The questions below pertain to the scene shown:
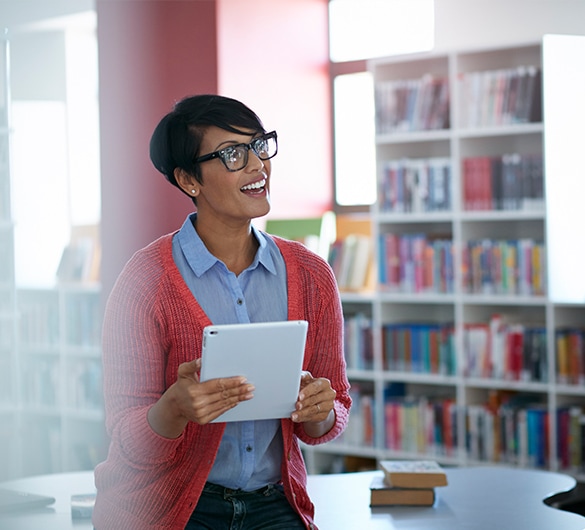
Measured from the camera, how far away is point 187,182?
5.25 ft

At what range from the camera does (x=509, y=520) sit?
173cm

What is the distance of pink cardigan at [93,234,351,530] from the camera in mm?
1436

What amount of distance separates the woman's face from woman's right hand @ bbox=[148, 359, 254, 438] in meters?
0.34

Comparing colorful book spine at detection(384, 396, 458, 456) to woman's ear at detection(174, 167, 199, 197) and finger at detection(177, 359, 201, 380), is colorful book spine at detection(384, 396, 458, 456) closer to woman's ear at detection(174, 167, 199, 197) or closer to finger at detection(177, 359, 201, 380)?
woman's ear at detection(174, 167, 199, 197)

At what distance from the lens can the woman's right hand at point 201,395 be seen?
4.18 ft

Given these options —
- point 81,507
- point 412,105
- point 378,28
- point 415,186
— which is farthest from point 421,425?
point 81,507

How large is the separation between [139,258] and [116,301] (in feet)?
0.29

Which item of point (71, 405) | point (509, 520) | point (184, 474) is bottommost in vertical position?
point (509, 520)

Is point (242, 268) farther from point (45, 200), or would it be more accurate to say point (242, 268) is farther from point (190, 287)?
point (45, 200)

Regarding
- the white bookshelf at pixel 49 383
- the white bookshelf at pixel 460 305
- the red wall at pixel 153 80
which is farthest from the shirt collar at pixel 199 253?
the white bookshelf at pixel 460 305

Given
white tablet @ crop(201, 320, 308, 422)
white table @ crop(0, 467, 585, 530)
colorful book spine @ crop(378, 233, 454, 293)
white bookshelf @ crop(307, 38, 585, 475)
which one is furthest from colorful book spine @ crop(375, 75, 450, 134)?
white tablet @ crop(201, 320, 308, 422)

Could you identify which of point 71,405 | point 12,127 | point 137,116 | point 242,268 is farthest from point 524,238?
point 12,127

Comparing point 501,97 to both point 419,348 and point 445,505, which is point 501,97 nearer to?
point 419,348

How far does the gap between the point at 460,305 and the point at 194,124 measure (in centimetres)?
226
